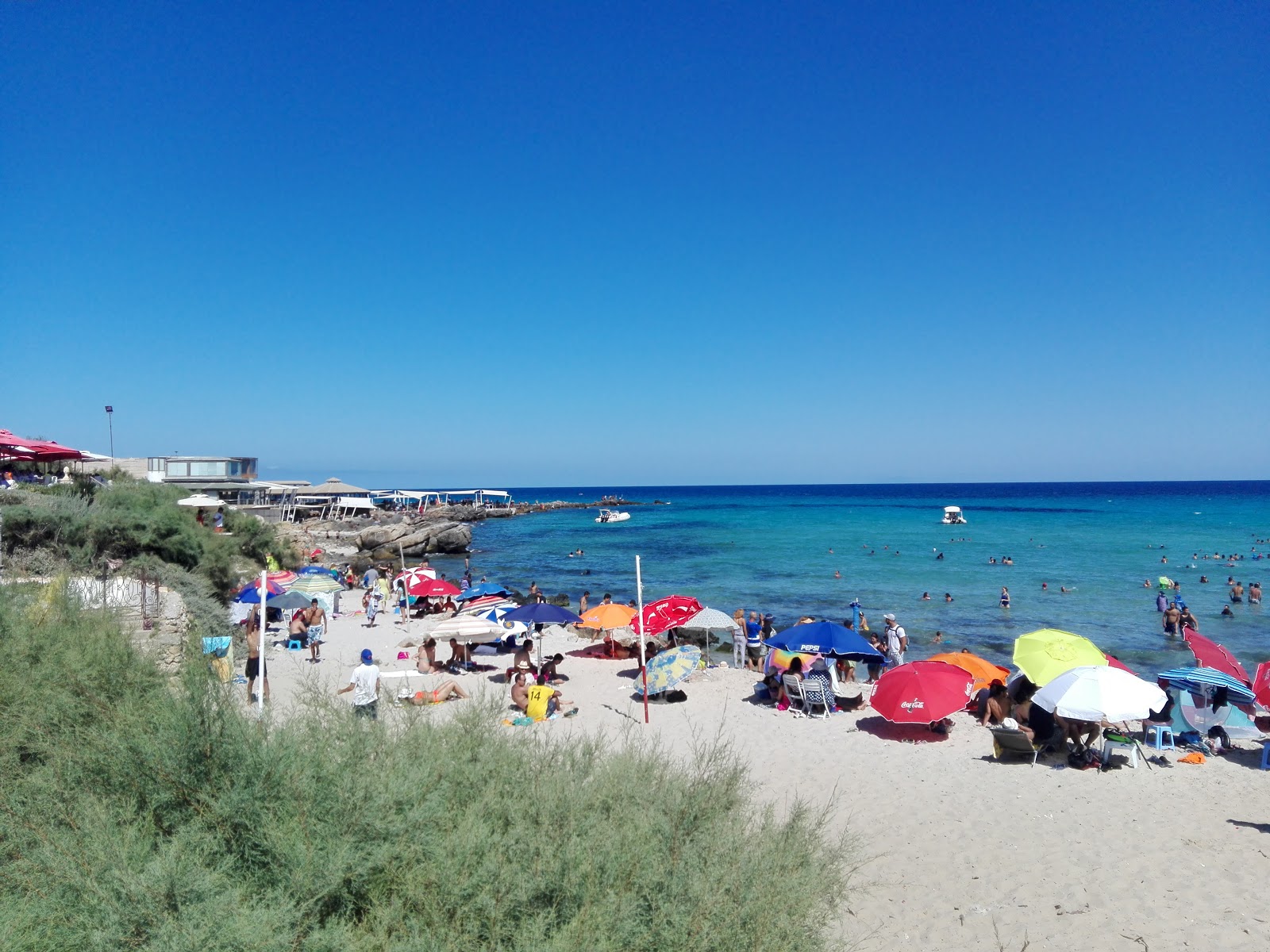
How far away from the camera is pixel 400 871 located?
3898mm

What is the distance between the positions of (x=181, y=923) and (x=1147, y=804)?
9.64 m

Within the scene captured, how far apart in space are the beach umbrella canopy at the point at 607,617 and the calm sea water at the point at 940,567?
8.32 meters

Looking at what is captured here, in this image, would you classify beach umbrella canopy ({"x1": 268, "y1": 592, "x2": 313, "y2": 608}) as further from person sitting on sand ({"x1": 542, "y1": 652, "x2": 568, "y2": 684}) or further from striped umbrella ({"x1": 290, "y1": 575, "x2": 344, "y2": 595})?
person sitting on sand ({"x1": 542, "y1": 652, "x2": 568, "y2": 684})

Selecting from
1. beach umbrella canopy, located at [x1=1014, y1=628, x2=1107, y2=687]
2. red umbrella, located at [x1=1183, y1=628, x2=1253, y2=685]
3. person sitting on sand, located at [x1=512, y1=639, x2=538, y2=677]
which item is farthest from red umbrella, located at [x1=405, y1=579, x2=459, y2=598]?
red umbrella, located at [x1=1183, y1=628, x2=1253, y2=685]

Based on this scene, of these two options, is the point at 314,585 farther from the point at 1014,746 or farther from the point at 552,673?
the point at 1014,746

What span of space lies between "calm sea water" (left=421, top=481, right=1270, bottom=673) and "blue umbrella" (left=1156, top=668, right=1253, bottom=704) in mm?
7842

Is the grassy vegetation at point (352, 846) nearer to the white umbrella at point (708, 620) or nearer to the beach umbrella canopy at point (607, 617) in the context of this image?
the beach umbrella canopy at point (607, 617)

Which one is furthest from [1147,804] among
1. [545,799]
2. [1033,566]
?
[1033,566]

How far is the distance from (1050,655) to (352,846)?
10.6 meters

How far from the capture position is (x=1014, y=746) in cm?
987

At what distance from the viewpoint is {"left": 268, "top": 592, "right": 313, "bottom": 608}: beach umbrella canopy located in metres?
16.9

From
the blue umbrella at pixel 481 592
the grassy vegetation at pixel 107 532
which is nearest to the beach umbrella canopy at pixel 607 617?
the blue umbrella at pixel 481 592

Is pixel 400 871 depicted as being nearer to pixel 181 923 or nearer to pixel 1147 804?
pixel 181 923

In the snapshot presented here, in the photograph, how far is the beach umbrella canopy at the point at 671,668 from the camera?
12.4m
